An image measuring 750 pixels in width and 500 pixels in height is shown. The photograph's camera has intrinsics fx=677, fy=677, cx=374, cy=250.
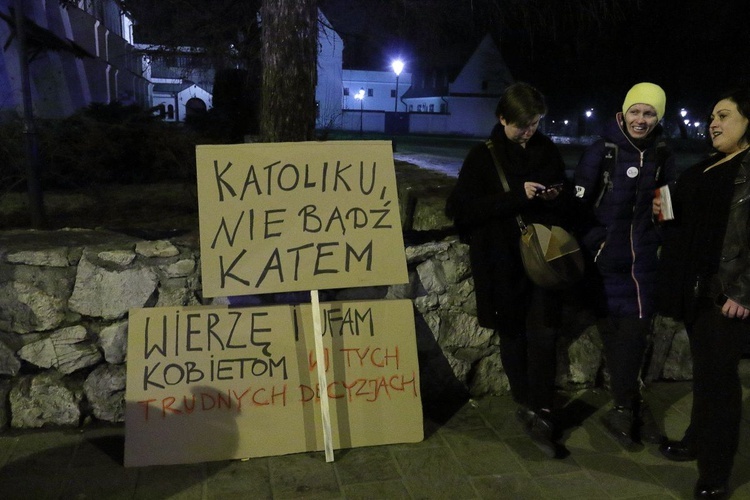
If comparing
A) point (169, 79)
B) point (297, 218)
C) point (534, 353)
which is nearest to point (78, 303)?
point (297, 218)

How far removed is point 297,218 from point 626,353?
1815 millimetres

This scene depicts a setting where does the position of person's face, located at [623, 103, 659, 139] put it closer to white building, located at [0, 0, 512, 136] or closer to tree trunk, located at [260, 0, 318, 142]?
tree trunk, located at [260, 0, 318, 142]

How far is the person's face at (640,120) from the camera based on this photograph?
3180mm

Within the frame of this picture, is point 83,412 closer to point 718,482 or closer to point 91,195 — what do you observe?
point 718,482

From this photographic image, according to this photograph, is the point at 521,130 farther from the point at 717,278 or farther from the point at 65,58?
the point at 65,58

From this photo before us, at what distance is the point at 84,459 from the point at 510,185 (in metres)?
2.39

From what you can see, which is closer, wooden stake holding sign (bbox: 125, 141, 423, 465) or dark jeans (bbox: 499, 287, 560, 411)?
wooden stake holding sign (bbox: 125, 141, 423, 465)

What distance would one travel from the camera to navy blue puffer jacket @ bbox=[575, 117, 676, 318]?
328 cm

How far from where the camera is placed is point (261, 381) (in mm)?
3250

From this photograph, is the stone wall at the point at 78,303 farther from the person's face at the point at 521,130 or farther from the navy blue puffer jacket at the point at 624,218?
the navy blue puffer jacket at the point at 624,218

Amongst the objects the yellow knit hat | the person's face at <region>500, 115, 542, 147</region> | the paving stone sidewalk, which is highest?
the yellow knit hat

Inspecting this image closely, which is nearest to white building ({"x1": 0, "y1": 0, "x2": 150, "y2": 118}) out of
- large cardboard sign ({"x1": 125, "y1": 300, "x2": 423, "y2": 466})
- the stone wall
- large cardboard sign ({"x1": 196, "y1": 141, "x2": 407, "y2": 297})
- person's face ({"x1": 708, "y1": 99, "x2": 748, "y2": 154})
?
the stone wall

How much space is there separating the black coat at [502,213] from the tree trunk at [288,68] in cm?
183

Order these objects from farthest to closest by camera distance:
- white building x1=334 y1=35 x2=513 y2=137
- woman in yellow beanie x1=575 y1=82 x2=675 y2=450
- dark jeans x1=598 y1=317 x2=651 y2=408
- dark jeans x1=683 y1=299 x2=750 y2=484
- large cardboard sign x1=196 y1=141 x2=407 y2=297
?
white building x1=334 y1=35 x2=513 y2=137
dark jeans x1=598 y1=317 x2=651 y2=408
woman in yellow beanie x1=575 y1=82 x2=675 y2=450
large cardboard sign x1=196 y1=141 x2=407 y2=297
dark jeans x1=683 y1=299 x2=750 y2=484
